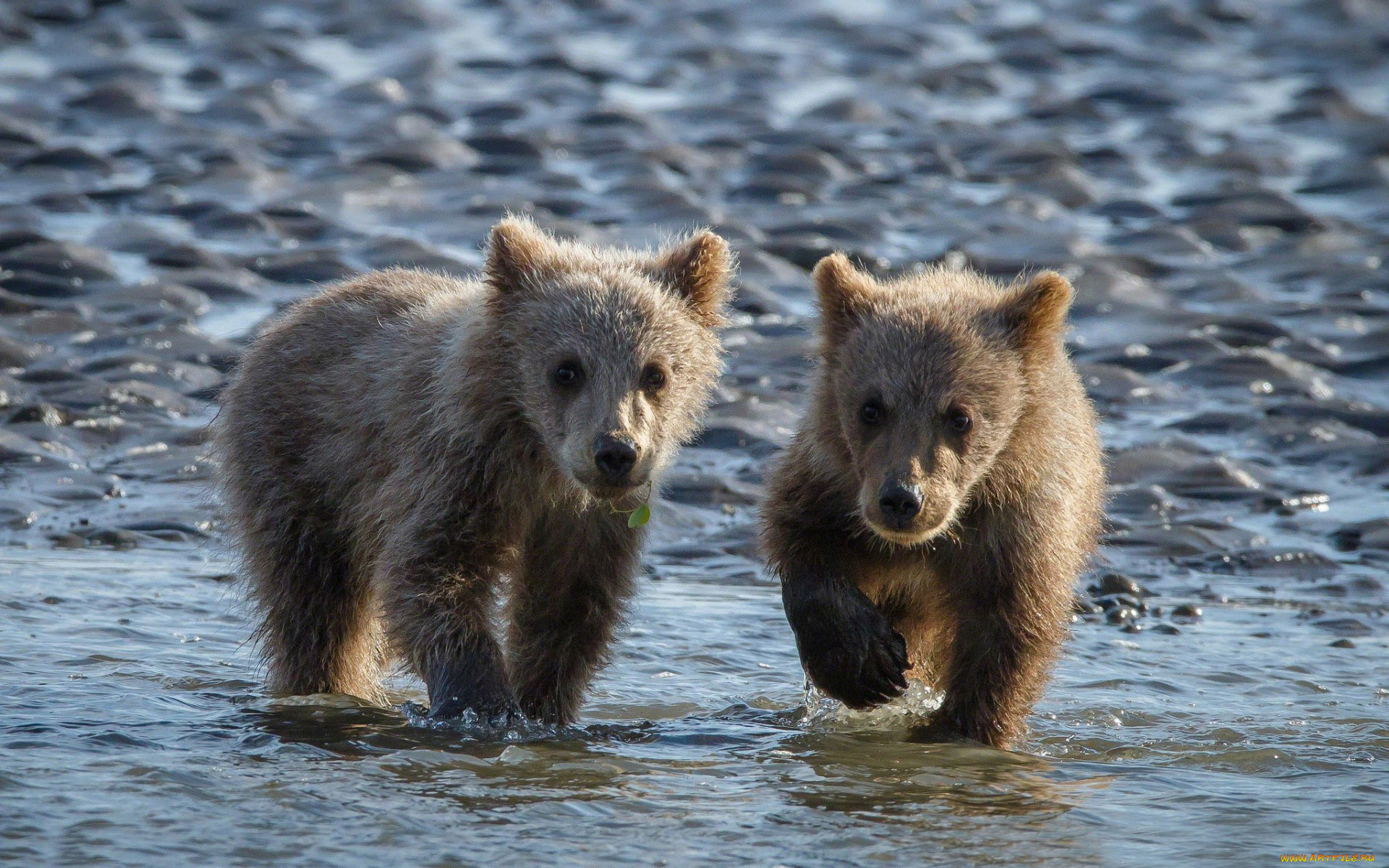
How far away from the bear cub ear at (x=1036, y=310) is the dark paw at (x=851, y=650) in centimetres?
115

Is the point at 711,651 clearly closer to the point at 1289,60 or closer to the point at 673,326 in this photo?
the point at 673,326

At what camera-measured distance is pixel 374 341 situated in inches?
312

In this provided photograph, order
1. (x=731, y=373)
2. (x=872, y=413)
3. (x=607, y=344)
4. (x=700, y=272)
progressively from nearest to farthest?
(x=872, y=413) < (x=607, y=344) < (x=700, y=272) < (x=731, y=373)

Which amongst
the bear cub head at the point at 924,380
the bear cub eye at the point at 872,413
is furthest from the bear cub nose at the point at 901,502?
the bear cub eye at the point at 872,413

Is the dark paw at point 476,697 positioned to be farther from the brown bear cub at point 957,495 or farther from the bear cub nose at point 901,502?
the bear cub nose at point 901,502

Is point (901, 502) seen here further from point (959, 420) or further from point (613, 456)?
point (613, 456)

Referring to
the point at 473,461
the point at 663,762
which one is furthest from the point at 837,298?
the point at 663,762

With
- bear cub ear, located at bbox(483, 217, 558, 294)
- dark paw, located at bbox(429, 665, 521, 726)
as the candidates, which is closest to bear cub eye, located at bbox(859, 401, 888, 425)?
bear cub ear, located at bbox(483, 217, 558, 294)

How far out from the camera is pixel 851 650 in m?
7.16

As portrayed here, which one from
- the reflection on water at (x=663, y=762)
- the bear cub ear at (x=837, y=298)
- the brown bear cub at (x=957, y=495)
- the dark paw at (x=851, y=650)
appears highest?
the bear cub ear at (x=837, y=298)

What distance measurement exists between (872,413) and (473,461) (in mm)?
1491

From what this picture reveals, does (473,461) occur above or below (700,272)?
below

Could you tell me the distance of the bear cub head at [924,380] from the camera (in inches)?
265

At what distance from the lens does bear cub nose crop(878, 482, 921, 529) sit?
21.6 ft
